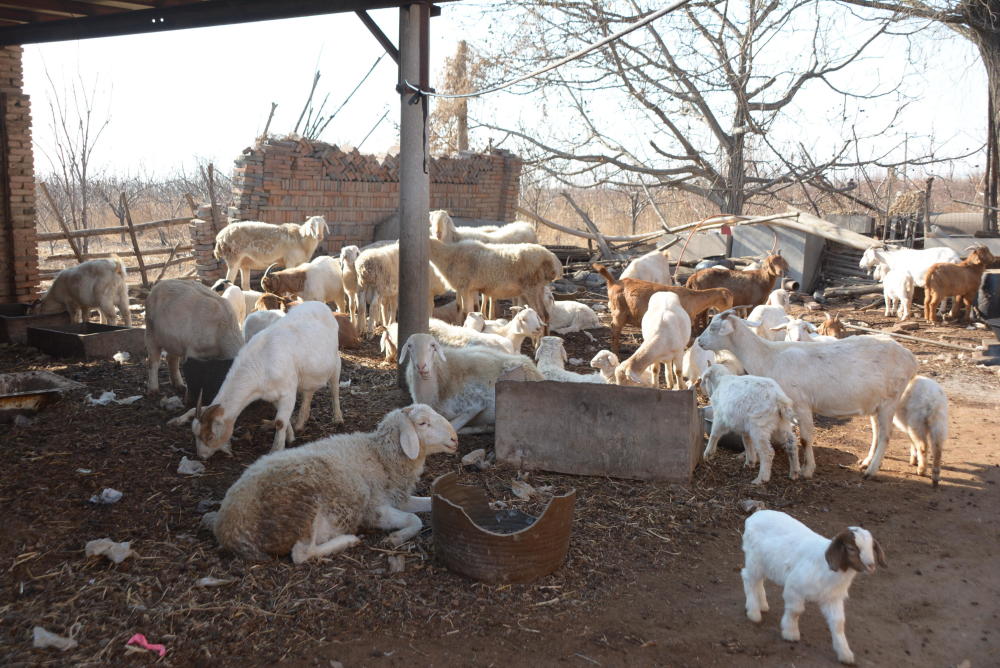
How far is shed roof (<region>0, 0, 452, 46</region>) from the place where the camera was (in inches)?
316

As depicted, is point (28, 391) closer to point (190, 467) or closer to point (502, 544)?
point (190, 467)

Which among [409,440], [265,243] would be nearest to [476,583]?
[409,440]

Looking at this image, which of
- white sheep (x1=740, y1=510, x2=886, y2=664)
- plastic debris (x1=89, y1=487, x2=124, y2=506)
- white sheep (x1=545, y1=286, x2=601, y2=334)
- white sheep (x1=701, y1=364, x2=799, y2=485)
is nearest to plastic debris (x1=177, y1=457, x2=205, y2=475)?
plastic debris (x1=89, y1=487, x2=124, y2=506)

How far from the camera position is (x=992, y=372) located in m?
10.7

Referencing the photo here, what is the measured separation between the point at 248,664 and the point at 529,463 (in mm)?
3011

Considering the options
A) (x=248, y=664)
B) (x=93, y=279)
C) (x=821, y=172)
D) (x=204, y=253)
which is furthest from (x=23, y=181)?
(x=821, y=172)

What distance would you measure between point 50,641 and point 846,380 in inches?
235

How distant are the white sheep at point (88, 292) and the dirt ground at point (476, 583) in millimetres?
4705

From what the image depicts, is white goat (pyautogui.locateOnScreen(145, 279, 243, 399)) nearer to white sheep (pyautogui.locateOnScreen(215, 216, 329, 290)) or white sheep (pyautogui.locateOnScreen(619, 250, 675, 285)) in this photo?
white sheep (pyautogui.locateOnScreen(215, 216, 329, 290))

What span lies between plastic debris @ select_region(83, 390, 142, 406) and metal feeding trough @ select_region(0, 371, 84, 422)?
0.22 meters

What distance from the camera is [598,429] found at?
6.35 meters

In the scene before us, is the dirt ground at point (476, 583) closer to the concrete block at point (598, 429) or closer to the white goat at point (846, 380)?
the concrete block at point (598, 429)

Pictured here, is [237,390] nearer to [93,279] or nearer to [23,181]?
[93,279]

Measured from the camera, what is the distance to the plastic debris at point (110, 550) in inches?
187
